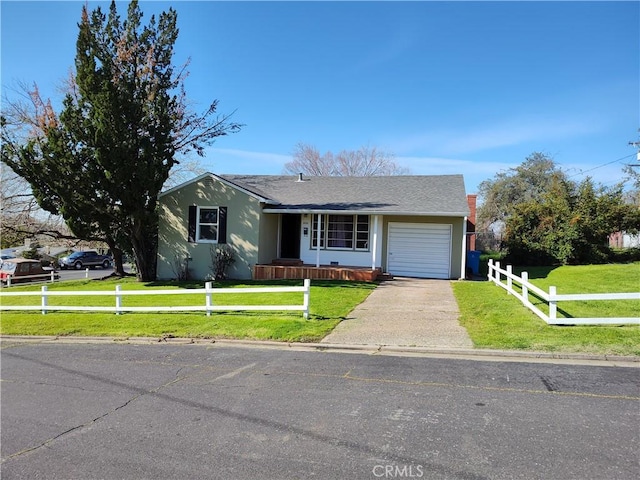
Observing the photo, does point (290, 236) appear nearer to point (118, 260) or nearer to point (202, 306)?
point (202, 306)

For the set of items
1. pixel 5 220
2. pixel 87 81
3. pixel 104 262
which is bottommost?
pixel 104 262

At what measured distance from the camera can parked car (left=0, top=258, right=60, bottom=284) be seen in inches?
1051

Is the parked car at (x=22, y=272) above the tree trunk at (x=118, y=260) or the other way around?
the other way around

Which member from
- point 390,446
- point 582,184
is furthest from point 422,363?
point 582,184

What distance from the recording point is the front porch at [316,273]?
16828 millimetres

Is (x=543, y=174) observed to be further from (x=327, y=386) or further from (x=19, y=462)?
(x=19, y=462)

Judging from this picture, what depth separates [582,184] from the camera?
926 inches

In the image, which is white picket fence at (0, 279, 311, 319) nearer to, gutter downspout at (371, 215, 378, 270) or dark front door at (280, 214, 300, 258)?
gutter downspout at (371, 215, 378, 270)

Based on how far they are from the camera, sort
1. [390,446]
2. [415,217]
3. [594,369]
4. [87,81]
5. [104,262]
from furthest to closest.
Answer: [104,262] → [415,217] → [87,81] → [594,369] → [390,446]

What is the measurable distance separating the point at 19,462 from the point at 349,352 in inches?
190

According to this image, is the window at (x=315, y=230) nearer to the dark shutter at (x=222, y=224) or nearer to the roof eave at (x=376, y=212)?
the roof eave at (x=376, y=212)

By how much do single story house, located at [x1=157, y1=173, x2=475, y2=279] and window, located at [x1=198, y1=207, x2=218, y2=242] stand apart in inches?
1.7

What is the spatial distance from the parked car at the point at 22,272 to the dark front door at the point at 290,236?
54.1 ft

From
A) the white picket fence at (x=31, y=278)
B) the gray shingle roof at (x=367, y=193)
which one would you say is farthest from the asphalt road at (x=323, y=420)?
the white picket fence at (x=31, y=278)
